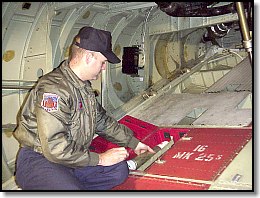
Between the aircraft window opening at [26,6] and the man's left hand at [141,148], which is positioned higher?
the aircraft window opening at [26,6]

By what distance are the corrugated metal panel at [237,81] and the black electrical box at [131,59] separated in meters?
1.17

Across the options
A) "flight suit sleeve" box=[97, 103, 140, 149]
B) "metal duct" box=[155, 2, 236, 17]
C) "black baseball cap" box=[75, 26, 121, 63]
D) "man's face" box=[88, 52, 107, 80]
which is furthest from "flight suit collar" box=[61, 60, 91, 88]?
"metal duct" box=[155, 2, 236, 17]

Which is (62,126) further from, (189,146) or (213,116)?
(213,116)

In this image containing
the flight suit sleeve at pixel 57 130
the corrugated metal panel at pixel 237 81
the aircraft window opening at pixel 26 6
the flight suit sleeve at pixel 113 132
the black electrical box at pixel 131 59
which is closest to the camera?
the flight suit sleeve at pixel 57 130

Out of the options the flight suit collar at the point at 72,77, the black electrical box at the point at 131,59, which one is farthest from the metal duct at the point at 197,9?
the flight suit collar at the point at 72,77

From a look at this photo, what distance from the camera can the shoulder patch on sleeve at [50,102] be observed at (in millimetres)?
2013

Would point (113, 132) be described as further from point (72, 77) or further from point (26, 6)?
point (26, 6)

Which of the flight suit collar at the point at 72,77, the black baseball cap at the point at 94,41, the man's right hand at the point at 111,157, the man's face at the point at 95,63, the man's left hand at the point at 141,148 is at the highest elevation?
the black baseball cap at the point at 94,41

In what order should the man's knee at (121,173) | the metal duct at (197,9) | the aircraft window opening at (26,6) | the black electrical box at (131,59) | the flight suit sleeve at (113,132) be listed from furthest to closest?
the black electrical box at (131,59) → the metal duct at (197,9) → the aircraft window opening at (26,6) → the flight suit sleeve at (113,132) → the man's knee at (121,173)

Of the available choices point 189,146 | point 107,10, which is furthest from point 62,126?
point 107,10

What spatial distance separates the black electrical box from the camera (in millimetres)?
4883

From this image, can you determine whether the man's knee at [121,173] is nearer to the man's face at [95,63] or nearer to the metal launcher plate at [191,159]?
the metal launcher plate at [191,159]

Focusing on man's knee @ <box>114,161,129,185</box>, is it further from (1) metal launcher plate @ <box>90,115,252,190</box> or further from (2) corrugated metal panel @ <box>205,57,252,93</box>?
(2) corrugated metal panel @ <box>205,57,252,93</box>

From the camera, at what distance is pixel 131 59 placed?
4.94 meters
